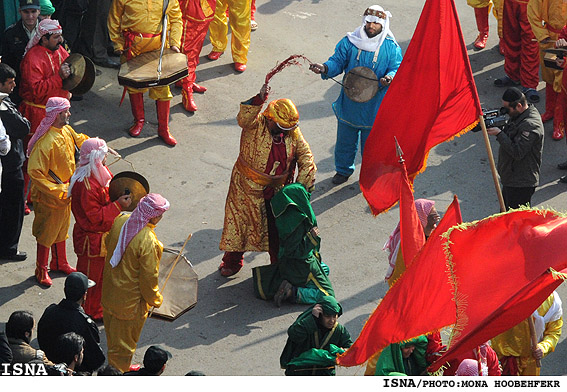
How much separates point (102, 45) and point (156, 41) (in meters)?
1.92

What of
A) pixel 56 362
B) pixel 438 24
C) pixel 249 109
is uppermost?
pixel 438 24

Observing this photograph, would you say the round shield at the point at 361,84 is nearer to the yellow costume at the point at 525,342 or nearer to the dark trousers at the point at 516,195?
the dark trousers at the point at 516,195

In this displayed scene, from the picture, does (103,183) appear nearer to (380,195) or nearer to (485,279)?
(380,195)

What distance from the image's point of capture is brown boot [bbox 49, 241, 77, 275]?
10.3m

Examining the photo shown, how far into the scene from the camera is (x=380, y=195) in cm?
859

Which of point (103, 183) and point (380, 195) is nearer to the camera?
point (380, 195)

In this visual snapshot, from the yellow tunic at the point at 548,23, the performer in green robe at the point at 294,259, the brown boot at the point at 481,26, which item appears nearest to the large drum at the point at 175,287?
the performer in green robe at the point at 294,259

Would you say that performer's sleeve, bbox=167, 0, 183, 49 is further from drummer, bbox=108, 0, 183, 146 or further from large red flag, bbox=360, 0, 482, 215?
large red flag, bbox=360, 0, 482, 215

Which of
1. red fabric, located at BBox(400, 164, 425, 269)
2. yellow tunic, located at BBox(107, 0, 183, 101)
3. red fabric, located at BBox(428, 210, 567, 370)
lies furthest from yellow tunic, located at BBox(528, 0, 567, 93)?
red fabric, located at BBox(428, 210, 567, 370)

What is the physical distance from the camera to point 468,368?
24.0ft

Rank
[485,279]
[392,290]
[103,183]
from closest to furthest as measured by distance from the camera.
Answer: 1. [485,279]
2. [392,290]
3. [103,183]

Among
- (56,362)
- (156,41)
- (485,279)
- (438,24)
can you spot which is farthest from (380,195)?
(156,41)

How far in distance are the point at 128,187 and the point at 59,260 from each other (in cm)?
147

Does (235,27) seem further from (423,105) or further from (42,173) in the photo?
(423,105)
